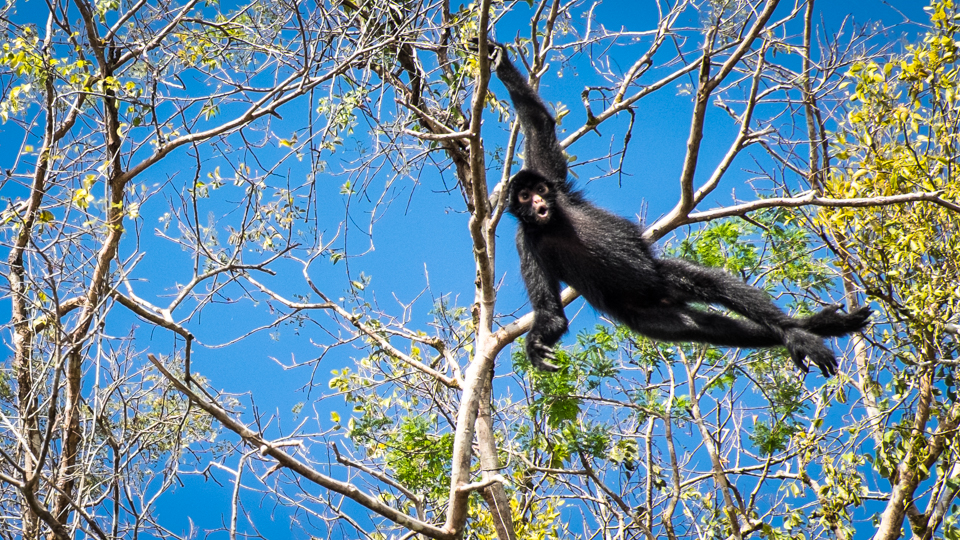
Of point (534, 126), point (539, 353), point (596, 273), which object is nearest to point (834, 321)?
point (596, 273)

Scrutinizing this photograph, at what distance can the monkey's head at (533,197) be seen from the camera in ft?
21.7

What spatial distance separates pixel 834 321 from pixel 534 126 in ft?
9.52

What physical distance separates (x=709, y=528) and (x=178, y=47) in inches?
255

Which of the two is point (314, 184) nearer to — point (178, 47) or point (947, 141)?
point (178, 47)

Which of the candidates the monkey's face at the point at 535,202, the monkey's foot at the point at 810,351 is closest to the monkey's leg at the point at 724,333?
the monkey's foot at the point at 810,351

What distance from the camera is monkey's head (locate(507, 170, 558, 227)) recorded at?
6.63 metres

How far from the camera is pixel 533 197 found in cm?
666

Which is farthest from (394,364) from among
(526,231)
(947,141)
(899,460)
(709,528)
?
(947,141)

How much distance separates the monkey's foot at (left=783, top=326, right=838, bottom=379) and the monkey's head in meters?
2.24

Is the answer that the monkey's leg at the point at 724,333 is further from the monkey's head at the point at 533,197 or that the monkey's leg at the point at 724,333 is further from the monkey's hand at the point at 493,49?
the monkey's hand at the point at 493,49

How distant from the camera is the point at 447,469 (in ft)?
22.5

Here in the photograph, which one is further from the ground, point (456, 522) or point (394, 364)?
point (394, 364)

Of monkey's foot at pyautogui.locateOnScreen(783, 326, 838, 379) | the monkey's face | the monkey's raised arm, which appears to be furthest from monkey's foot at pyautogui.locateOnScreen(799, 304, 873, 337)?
the monkey's raised arm

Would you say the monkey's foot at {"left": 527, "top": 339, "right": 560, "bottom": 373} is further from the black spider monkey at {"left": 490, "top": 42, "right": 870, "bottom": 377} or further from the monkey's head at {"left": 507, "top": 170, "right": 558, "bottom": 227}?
the monkey's head at {"left": 507, "top": 170, "right": 558, "bottom": 227}
